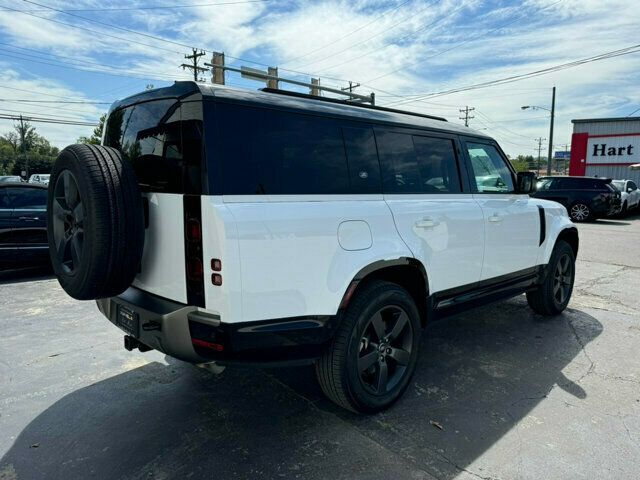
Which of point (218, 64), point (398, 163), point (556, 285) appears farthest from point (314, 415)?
point (218, 64)

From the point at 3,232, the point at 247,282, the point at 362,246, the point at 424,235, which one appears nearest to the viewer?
the point at 247,282

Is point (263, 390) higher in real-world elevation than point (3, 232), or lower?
lower

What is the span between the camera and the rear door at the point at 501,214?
3.91 m

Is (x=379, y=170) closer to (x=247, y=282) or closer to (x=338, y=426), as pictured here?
(x=247, y=282)

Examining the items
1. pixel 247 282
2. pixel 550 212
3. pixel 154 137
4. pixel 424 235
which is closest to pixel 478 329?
pixel 550 212

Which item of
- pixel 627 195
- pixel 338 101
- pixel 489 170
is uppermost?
pixel 338 101

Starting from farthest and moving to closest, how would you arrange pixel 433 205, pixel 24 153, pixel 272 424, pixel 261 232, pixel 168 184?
pixel 24 153 → pixel 433 205 → pixel 272 424 → pixel 168 184 → pixel 261 232

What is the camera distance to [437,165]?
357 cm

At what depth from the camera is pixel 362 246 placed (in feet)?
9.01

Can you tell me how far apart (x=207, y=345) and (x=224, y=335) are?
0.40 feet

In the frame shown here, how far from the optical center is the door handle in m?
3.18

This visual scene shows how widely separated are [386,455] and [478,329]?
2556 mm

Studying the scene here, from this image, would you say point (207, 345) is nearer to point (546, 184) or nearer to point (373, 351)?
point (373, 351)

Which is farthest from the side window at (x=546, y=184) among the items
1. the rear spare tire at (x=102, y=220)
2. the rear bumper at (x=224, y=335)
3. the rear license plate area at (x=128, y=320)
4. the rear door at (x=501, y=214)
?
the rear spare tire at (x=102, y=220)
